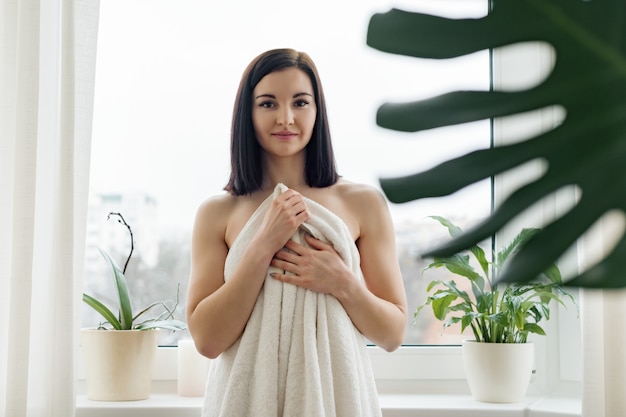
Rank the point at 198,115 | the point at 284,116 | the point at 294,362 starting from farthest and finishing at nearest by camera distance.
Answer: the point at 198,115, the point at 284,116, the point at 294,362

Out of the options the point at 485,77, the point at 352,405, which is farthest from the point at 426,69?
the point at 352,405

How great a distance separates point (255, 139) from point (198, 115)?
51 centimetres

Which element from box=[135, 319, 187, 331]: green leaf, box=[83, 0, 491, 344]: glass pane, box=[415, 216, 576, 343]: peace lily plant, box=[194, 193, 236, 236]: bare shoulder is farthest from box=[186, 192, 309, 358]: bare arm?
box=[83, 0, 491, 344]: glass pane

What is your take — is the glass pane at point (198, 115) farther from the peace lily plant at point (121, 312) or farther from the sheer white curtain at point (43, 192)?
the sheer white curtain at point (43, 192)

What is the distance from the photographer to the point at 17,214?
61.1 inches

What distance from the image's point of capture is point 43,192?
1581 mm

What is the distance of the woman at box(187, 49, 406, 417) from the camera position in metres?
1.30

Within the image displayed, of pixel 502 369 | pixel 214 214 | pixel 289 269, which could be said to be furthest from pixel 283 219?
pixel 502 369

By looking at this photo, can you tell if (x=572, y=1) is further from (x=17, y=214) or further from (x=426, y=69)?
(x=426, y=69)

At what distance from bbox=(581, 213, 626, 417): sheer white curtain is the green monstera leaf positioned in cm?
113

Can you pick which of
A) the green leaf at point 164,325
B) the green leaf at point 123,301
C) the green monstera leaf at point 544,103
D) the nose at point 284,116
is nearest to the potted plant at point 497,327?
the nose at point 284,116

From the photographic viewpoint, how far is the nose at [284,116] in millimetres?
1420

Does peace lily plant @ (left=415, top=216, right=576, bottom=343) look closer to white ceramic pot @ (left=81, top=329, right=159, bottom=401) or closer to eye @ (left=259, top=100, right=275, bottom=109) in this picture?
eye @ (left=259, top=100, right=275, bottom=109)

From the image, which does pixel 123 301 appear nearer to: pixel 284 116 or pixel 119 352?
pixel 119 352
